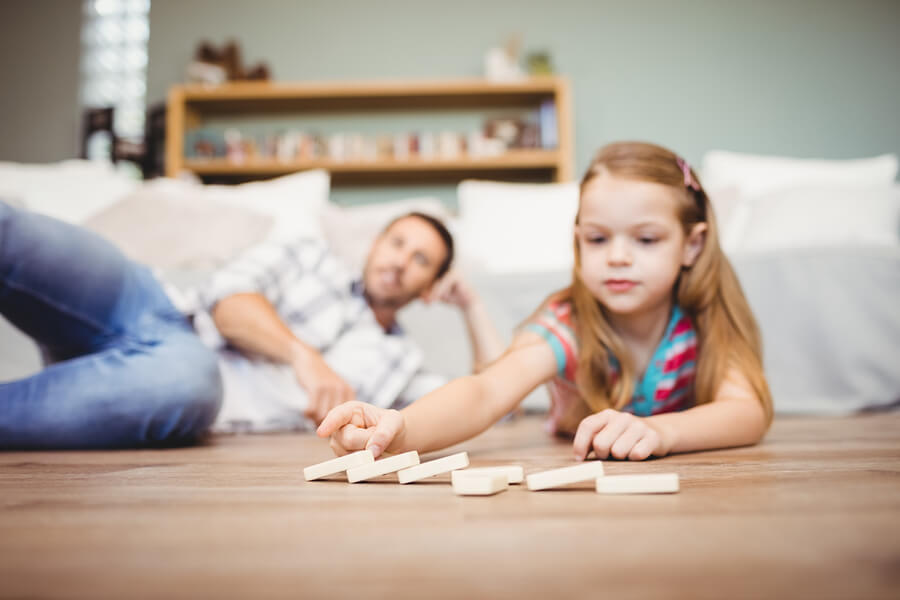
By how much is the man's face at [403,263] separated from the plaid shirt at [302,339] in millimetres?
58

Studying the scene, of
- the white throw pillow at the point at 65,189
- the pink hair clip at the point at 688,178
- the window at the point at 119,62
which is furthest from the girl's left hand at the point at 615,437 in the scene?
the window at the point at 119,62

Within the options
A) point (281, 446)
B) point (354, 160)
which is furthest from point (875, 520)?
point (354, 160)

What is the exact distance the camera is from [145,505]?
0.55 meters

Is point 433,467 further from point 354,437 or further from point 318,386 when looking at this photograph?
point 318,386

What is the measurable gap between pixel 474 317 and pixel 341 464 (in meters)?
0.87

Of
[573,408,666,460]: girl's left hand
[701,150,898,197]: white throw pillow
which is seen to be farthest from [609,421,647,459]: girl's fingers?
[701,150,898,197]: white throw pillow

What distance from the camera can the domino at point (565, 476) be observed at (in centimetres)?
57

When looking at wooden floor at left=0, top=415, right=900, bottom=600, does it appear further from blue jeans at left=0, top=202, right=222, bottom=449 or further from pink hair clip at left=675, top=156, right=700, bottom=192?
pink hair clip at left=675, top=156, right=700, bottom=192

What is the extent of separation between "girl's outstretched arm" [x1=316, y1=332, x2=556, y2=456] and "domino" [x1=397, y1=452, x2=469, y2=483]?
6 cm

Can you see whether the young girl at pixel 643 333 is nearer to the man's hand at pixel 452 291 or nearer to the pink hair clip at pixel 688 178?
the pink hair clip at pixel 688 178

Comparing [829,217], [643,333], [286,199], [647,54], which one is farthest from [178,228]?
[647,54]

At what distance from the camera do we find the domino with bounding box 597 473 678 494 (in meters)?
0.57

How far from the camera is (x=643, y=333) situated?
1.07 metres

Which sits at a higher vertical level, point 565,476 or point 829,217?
point 829,217
